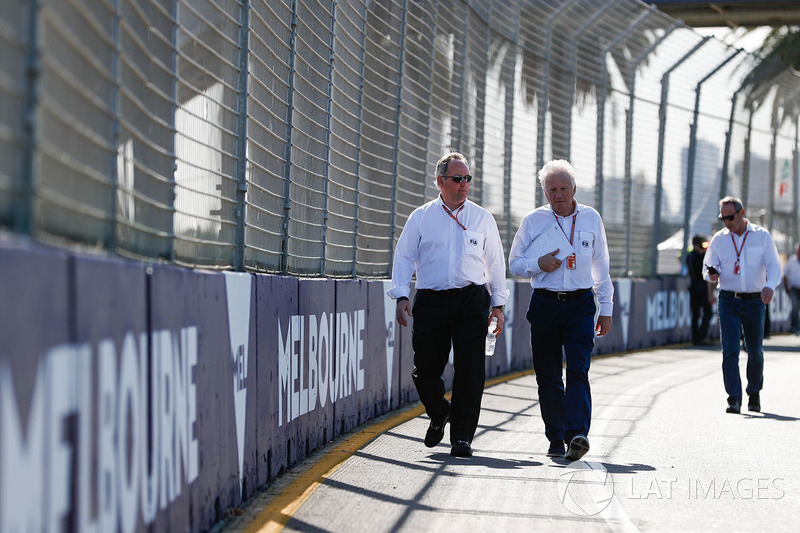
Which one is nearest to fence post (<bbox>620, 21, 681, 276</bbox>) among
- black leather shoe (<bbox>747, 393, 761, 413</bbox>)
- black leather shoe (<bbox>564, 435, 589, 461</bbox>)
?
black leather shoe (<bbox>747, 393, 761, 413</bbox>)

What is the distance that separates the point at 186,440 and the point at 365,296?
468cm

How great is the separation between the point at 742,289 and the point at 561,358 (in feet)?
10.8

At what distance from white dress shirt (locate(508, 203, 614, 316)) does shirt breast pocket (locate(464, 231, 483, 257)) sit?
10.1 inches

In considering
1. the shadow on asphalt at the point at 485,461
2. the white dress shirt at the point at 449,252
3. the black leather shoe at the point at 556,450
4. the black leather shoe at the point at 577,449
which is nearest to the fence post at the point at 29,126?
the shadow on asphalt at the point at 485,461

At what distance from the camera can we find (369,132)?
1086 centimetres

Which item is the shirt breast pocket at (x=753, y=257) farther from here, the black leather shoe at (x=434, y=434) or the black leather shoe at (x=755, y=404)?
the black leather shoe at (x=434, y=434)

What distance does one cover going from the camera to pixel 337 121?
9648 millimetres

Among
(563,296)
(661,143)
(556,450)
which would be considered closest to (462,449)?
(556,450)

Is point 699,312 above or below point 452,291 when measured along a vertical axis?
below

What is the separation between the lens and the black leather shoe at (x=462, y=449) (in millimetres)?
8023

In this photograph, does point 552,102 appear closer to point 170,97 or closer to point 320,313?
point 320,313

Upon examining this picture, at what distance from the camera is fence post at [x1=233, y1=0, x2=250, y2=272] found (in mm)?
7027

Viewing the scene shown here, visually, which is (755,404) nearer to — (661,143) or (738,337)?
(738,337)

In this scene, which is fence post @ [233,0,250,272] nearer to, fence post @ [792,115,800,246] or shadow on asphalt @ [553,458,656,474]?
shadow on asphalt @ [553,458,656,474]
